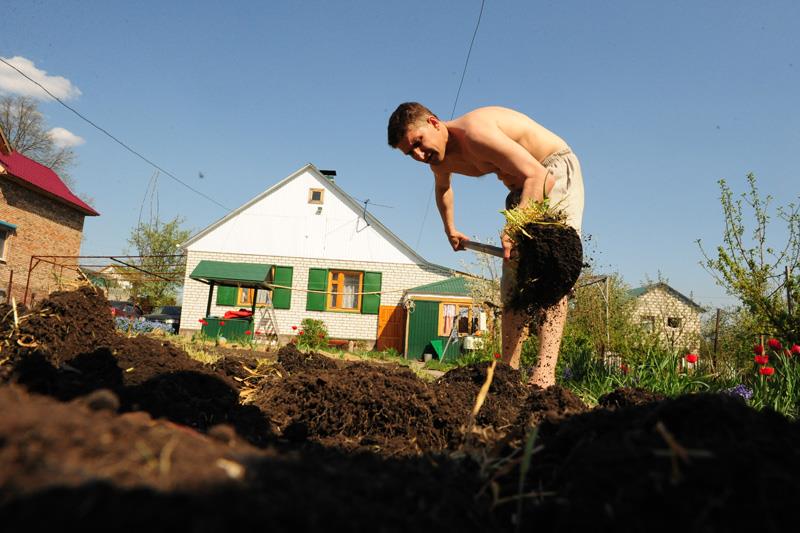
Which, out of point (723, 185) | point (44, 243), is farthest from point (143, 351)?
point (44, 243)

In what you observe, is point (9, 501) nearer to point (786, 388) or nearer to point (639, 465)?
point (639, 465)

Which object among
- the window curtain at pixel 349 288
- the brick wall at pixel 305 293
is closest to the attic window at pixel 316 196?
the brick wall at pixel 305 293

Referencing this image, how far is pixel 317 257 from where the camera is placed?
1852cm

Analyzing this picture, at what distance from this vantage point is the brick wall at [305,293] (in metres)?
18.0

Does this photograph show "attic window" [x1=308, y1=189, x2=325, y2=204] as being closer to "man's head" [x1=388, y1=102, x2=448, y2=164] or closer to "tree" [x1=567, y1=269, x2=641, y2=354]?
"tree" [x1=567, y1=269, x2=641, y2=354]

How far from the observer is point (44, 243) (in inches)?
795

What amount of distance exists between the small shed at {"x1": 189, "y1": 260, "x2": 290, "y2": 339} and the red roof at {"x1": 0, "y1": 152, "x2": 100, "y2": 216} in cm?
855

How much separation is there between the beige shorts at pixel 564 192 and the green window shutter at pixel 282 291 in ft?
48.4

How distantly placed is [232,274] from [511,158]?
43.2 ft

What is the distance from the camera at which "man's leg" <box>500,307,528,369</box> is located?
394 centimetres

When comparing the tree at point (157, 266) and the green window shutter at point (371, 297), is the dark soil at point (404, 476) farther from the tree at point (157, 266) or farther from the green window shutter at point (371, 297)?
the tree at point (157, 266)

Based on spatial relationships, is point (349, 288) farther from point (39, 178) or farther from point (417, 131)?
point (417, 131)

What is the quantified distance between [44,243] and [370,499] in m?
24.0

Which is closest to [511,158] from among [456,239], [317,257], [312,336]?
[456,239]
